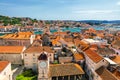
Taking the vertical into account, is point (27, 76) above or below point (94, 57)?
below

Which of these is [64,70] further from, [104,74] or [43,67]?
[104,74]

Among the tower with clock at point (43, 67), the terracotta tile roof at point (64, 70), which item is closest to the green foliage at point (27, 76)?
the tower with clock at point (43, 67)

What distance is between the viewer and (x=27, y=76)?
1693 inches

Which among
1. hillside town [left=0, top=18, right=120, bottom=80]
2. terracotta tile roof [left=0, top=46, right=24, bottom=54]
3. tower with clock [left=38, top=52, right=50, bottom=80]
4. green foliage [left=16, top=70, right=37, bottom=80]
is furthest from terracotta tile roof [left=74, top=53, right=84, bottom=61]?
terracotta tile roof [left=0, top=46, right=24, bottom=54]

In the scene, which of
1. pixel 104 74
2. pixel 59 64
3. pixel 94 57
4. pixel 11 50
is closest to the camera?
pixel 104 74

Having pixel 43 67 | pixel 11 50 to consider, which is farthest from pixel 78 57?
pixel 11 50

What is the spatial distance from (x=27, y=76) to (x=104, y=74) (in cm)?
1705

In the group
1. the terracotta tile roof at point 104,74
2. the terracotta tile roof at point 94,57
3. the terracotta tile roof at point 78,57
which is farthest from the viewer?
the terracotta tile roof at point 78,57

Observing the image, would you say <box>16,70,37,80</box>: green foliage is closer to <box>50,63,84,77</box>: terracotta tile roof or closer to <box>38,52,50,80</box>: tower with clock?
<box>38,52,50,80</box>: tower with clock

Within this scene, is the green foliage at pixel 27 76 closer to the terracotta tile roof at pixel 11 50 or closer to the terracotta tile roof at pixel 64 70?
the terracotta tile roof at pixel 64 70

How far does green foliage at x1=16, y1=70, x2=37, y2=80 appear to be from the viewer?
4125 centimetres

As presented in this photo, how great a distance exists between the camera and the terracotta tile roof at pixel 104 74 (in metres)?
33.1

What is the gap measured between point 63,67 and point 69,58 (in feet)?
27.8

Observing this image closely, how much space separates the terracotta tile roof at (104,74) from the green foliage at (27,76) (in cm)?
1350
